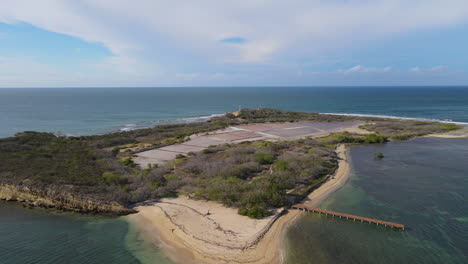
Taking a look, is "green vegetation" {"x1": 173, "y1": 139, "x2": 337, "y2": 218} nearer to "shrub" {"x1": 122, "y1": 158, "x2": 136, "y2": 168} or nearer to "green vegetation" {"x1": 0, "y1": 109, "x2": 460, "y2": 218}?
"green vegetation" {"x1": 0, "y1": 109, "x2": 460, "y2": 218}

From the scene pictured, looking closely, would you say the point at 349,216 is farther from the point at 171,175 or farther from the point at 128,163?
the point at 128,163

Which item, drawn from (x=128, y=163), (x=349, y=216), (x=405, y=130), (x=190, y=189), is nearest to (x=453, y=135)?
(x=405, y=130)

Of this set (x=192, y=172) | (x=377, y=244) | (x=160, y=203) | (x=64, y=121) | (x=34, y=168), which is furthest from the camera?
(x=64, y=121)

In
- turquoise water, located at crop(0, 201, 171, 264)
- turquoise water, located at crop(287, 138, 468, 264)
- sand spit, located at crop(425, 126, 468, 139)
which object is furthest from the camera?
sand spit, located at crop(425, 126, 468, 139)

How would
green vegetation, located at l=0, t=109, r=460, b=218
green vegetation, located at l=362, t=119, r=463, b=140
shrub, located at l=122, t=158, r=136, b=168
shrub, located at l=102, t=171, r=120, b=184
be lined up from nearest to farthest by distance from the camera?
green vegetation, located at l=0, t=109, r=460, b=218, shrub, located at l=102, t=171, r=120, b=184, shrub, located at l=122, t=158, r=136, b=168, green vegetation, located at l=362, t=119, r=463, b=140

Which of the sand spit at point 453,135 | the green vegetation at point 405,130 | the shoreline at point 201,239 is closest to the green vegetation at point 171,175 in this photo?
the shoreline at point 201,239

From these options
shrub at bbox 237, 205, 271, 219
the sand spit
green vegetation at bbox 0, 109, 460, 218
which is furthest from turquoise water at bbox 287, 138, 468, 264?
the sand spit

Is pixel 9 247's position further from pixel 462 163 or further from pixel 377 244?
pixel 462 163

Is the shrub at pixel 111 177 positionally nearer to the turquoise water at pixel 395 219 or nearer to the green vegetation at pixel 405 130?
the turquoise water at pixel 395 219

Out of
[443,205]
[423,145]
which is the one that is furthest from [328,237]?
[423,145]
